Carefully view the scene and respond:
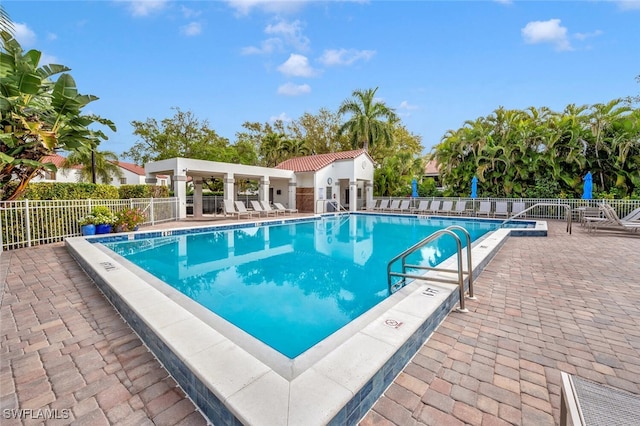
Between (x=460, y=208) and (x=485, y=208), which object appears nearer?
(x=485, y=208)

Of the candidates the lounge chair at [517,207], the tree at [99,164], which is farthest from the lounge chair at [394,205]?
the tree at [99,164]

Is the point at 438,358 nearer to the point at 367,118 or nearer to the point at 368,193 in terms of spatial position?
the point at 368,193

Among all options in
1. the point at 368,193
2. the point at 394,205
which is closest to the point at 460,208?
the point at 394,205

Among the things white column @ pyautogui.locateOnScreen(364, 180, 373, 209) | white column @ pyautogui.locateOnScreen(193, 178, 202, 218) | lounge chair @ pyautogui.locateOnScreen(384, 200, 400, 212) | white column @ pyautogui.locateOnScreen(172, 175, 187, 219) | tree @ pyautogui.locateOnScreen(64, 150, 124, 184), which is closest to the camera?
white column @ pyautogui.locateOnScreen(172, 175, 187, 219)

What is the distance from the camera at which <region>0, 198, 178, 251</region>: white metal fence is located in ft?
26.8

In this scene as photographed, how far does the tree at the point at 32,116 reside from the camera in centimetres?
657

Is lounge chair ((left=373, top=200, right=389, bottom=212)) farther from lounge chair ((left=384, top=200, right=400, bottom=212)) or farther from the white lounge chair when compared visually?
the white lounge chair

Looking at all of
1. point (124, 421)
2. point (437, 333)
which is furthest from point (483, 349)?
point (124, 421)

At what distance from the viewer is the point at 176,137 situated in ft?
112

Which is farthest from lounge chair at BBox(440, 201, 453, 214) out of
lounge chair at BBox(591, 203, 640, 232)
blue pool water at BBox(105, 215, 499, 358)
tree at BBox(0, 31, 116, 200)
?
tree at BBox(0, 31, 116, 200)

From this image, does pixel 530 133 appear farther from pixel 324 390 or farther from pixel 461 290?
pixel 324 390

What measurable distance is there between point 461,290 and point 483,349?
109cm

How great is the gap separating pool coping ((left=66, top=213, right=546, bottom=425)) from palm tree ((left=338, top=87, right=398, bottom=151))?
2730 centimetres

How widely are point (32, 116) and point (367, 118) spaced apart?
25932mm
